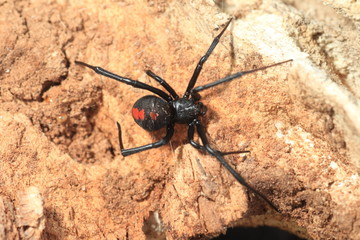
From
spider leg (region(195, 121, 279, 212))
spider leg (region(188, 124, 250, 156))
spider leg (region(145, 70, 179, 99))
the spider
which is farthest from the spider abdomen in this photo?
spider leg (region(195, 121, 279, 212))

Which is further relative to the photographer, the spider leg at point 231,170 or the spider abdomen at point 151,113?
the spider abdomen at point 151,113

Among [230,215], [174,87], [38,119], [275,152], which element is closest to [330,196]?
[275,152]

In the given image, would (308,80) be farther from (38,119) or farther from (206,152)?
(38,119)

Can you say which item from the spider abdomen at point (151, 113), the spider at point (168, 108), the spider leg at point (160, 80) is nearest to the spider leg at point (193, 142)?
the spider at point (168, 108)

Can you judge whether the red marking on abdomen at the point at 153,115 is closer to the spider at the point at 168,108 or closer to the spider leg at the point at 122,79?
the spider at the point at 168,108

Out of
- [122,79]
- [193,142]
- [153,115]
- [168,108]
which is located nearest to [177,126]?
[168,108]
